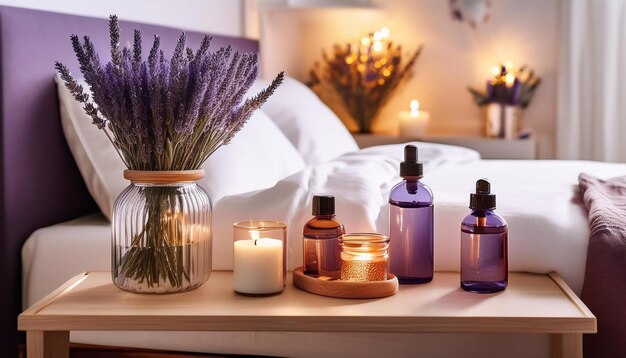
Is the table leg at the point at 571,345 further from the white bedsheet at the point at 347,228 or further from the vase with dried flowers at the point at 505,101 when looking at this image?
the vase with dried flowers at the point at 505,101

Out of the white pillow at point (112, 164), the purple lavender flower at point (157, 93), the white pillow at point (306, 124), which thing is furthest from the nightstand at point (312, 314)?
the white pillow at point (306, 124)

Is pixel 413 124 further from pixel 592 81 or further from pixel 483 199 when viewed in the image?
pixel 483 199

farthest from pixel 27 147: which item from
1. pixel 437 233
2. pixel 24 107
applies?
pixel 437 233

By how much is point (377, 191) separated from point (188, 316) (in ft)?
1.80

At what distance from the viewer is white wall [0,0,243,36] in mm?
2311

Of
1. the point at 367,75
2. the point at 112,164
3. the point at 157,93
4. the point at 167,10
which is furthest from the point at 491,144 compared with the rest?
the point at 157,93

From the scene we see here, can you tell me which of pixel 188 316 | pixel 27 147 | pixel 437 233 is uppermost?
pixel 27 147

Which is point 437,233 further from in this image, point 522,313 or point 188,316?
point 188,316

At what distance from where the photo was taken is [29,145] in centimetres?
191

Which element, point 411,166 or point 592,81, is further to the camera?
point 592,81

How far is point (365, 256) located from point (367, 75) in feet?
9.01

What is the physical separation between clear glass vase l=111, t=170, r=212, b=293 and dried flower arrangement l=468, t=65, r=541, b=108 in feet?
8.76

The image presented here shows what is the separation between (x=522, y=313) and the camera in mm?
1263

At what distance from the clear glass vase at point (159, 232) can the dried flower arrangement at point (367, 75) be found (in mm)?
2704
